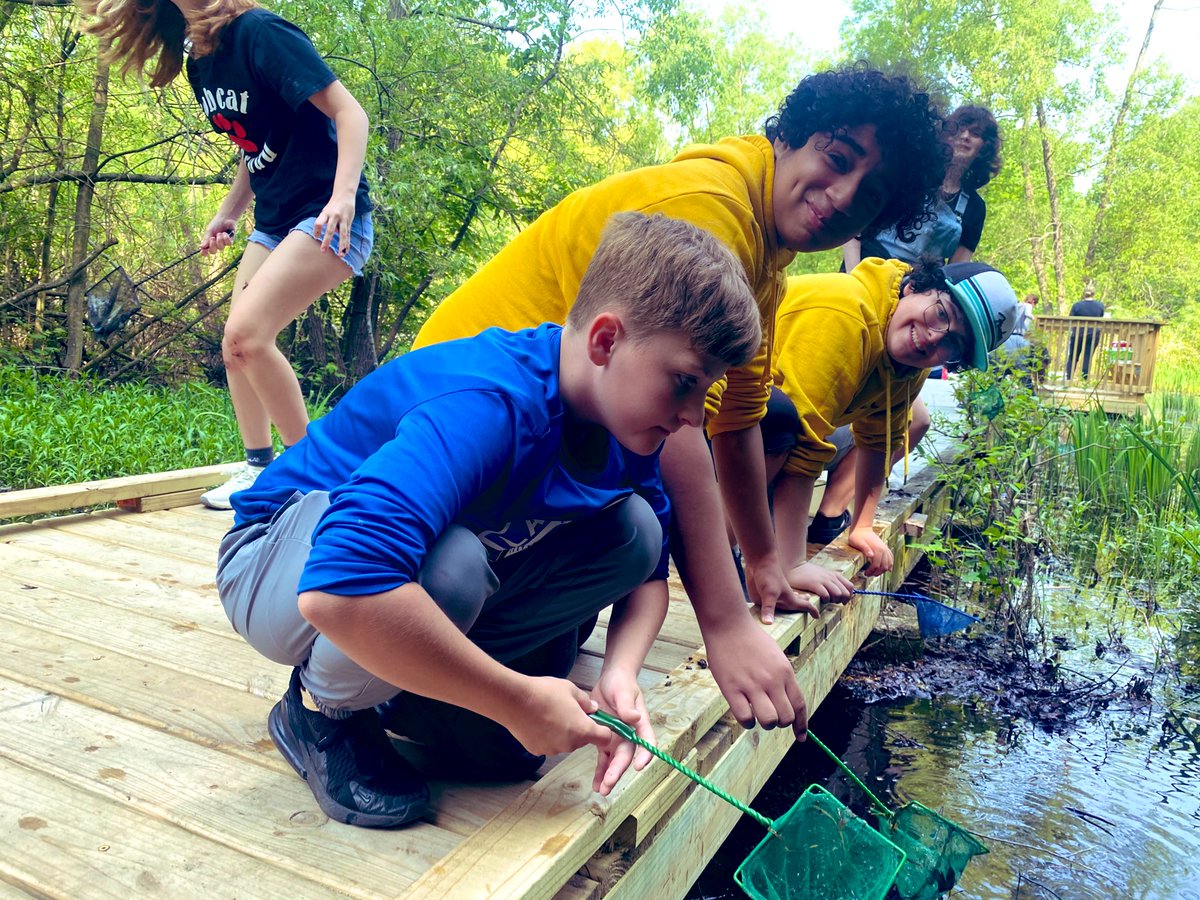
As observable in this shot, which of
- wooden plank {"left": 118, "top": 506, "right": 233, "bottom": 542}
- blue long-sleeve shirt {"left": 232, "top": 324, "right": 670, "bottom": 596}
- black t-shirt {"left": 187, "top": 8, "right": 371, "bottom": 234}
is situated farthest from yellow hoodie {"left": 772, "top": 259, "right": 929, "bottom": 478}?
wooden plank {"left": 118, "top": 506, "right": 233, "bottom": 542}

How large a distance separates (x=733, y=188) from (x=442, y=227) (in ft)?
23.2

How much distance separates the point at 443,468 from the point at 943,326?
202 centimetres

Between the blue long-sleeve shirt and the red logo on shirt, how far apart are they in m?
1.78

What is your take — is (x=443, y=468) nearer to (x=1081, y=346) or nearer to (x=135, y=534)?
(x=135, y=534)

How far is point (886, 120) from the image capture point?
6.59 ft

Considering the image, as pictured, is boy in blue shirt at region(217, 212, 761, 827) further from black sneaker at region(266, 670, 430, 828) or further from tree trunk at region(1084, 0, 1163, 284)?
tree trunk at region(1084, 0, 1163, 284)

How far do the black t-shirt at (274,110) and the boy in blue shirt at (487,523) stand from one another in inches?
65.4

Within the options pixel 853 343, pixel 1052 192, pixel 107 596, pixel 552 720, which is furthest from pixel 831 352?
pixel 1052 192

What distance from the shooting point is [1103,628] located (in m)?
4.11

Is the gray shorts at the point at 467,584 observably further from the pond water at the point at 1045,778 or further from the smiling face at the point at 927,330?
the smiling face at the point at 927,330

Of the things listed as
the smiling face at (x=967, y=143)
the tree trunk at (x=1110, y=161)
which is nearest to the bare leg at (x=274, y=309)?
the smiling face at (x=967, y=143)

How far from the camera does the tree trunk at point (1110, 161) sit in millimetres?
23906

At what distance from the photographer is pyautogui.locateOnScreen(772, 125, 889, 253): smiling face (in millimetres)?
2021

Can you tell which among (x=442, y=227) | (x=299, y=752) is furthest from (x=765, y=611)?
(x=442, y=227)
